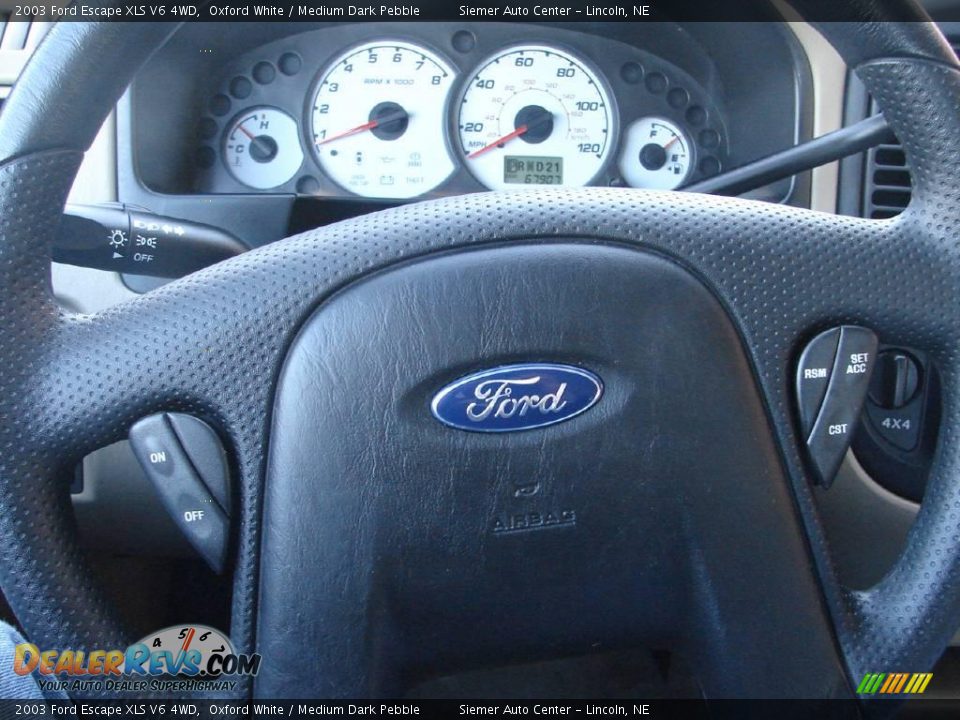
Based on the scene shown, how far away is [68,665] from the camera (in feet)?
2.39

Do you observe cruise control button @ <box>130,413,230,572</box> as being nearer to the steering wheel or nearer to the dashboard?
the steering wheel

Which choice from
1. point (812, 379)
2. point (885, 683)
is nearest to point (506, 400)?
point (812, 379)

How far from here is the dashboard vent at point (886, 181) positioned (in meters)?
1.31

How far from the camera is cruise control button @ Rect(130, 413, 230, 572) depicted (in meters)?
0.73

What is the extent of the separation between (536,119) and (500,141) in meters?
0.08

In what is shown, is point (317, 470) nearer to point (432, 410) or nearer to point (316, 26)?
point (432, 410)

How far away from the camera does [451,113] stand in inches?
71.1

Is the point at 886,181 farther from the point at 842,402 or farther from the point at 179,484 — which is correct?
the point at 179,484

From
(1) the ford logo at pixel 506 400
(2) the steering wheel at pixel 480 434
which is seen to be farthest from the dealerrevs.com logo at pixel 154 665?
(1) the ford logo at pixel 506 400

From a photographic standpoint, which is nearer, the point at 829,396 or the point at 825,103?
the point at 829,396

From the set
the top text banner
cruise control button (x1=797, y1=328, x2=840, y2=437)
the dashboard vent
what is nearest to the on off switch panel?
cruise control button (x1=797, y1=328, x2=840, y2=437)

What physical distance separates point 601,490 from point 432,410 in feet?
0.47

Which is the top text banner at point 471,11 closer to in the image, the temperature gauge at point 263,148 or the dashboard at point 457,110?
the dashboard at point 457,110

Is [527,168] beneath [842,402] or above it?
beneath
